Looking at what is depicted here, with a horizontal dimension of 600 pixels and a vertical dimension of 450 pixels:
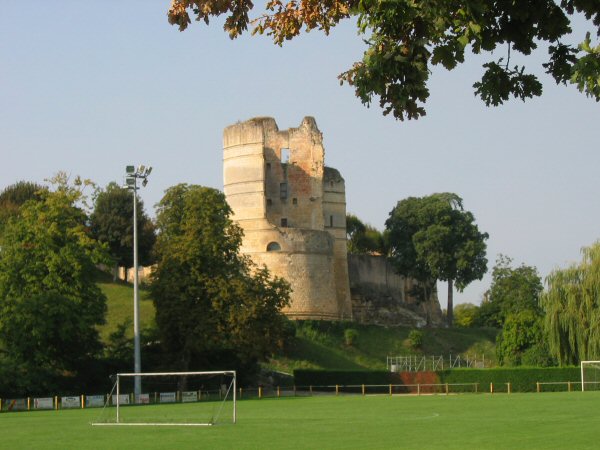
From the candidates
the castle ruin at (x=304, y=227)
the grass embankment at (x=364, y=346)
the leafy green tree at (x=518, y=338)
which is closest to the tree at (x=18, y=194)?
the castle ruin at (x=304, y=227)

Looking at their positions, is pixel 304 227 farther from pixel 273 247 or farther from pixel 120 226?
pixel 120 226

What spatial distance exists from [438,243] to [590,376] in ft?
94.8

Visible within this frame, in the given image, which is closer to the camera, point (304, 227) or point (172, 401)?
point (172, 401)

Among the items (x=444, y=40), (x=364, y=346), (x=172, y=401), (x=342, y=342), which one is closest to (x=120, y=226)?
(x=342, y=342)

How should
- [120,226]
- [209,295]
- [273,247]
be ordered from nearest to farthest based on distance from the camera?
[209,295]
[273,247]
[120,226]

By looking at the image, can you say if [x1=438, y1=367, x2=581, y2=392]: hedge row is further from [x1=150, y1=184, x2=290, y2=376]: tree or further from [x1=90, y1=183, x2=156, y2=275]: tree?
[x1=90, y1=183, x2=156, y2=275]: tree

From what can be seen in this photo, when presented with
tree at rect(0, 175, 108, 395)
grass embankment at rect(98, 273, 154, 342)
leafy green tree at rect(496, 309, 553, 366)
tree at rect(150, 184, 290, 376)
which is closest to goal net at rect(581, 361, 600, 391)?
leafy green tree at rect(496, 309, 553, 366)

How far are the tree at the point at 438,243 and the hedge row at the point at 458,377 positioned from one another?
24.7 meters

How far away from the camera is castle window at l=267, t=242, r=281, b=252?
69688 mm

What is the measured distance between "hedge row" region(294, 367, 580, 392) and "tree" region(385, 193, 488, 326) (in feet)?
80.9

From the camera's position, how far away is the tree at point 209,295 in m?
48.8

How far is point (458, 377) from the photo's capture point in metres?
50.9

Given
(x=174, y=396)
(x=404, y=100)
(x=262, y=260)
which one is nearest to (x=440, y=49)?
(x=404, y=100)

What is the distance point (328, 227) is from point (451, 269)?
30.0ft
